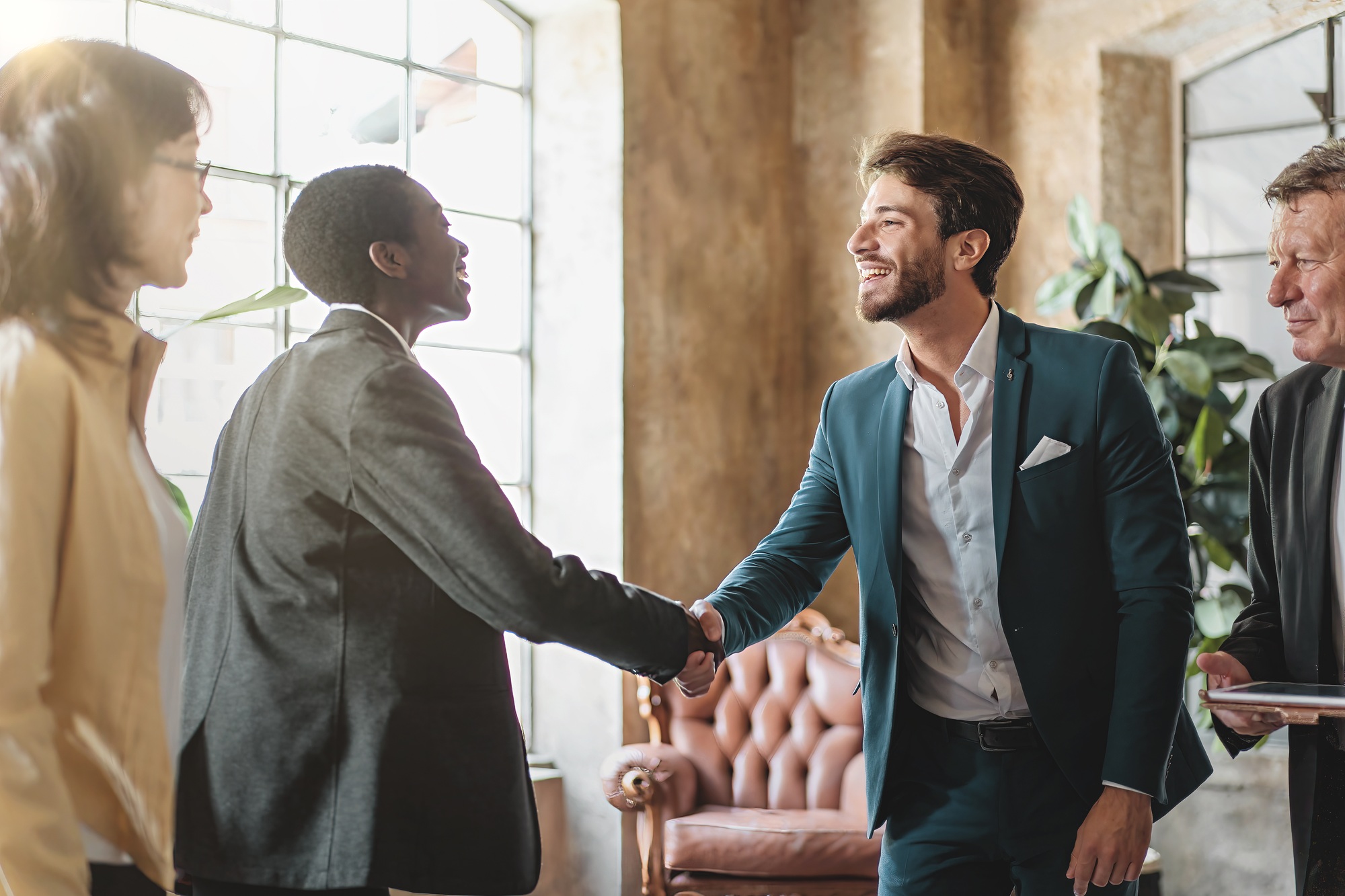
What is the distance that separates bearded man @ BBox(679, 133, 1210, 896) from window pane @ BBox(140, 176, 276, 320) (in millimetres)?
1747

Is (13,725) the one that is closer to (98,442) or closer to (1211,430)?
(98,442)

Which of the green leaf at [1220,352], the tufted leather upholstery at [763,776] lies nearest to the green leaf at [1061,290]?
the green leaf at [1220,352]

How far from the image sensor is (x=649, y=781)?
12.3 ft

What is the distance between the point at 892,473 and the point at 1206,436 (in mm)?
2031

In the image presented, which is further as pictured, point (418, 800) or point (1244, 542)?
point (1244, 542)

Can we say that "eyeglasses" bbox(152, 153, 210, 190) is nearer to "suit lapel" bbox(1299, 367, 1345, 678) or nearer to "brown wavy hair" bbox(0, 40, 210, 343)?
"brown wavy hair" bbox(0, 40, 210, 343)

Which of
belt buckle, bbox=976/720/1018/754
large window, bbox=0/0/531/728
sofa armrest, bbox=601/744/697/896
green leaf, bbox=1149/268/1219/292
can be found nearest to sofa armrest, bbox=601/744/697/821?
sofa armrest, bbox=601/744/697/896

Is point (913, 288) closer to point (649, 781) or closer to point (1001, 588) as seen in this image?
point (1001, 588)

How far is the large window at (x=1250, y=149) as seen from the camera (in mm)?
4328

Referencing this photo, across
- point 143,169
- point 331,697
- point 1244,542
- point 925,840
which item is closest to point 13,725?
point 331,697

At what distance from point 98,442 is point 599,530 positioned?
9.23 feet

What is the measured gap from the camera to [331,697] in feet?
5.09

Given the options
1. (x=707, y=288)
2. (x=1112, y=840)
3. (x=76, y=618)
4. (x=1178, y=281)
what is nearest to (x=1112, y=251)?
(x=1178, y=281)

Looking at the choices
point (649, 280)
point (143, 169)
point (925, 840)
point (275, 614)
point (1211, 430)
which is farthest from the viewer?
point (649, 280)
